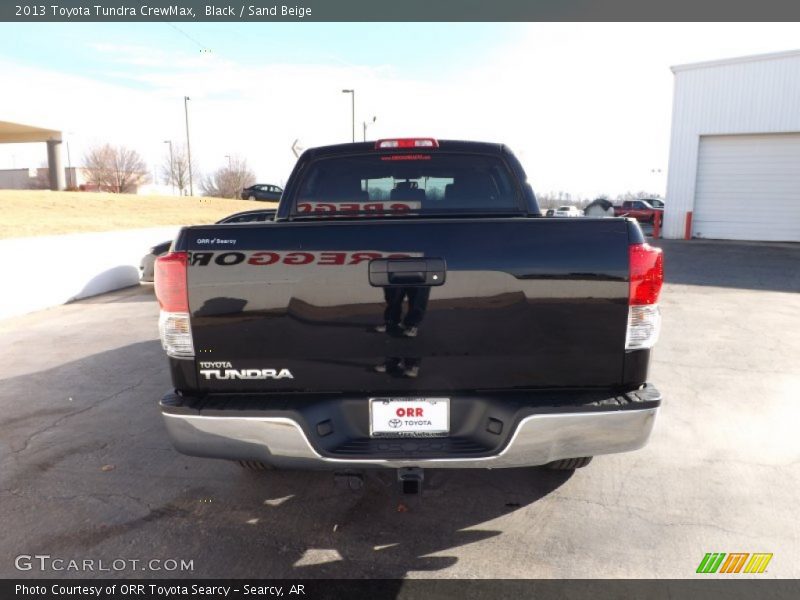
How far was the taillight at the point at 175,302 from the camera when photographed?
95.5 inches

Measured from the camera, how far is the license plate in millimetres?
2463

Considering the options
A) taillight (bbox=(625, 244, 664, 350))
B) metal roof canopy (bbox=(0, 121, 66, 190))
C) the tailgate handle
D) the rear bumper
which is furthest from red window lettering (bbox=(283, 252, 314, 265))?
metal roof canopy (bbox=(0, 121, 66, 190))

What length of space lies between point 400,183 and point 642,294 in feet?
6.30

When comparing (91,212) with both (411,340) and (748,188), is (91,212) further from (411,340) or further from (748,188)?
(411,340)

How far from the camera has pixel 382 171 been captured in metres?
3.87

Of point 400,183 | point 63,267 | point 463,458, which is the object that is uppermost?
point 400,183

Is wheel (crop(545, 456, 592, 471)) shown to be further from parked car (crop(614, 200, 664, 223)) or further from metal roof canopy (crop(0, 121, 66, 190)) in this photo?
metal roof canopy (crop(0, 121, 66, 190))

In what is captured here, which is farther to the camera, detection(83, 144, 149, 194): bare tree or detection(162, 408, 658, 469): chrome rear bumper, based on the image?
detection(83, 144, 149, 194): bare tree

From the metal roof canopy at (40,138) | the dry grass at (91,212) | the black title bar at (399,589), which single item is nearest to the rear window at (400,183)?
the black title bar at (399,589)

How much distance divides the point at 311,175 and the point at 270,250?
65.1 inches

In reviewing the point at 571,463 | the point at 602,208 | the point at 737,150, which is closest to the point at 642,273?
the point at 571,463

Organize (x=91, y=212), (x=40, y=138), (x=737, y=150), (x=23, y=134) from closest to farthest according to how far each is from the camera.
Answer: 1. (x=737, y=150)
2. (x=91, y=212)
3. (x=23, y=134)
4. (x=40, y=138)

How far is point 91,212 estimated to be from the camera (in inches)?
1125

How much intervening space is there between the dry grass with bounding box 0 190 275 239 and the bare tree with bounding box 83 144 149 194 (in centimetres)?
2164
